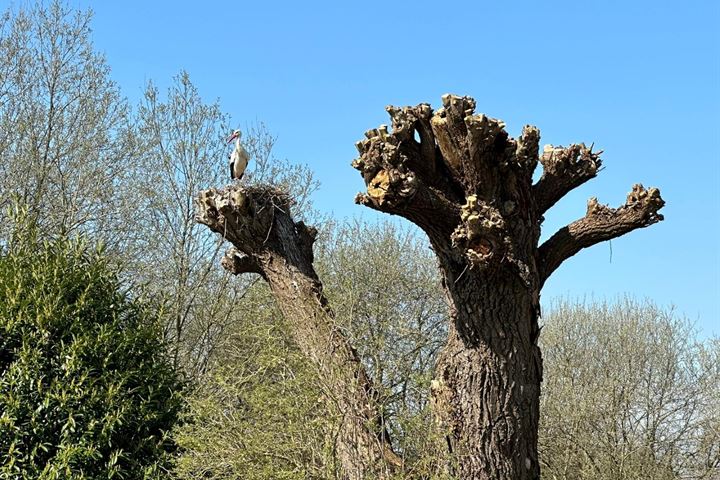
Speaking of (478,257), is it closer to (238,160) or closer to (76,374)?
(76,374)

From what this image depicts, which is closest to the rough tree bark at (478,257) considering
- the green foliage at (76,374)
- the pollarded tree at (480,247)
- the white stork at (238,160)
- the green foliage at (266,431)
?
the pollarded tree at (480,247)

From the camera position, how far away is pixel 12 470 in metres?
5.25

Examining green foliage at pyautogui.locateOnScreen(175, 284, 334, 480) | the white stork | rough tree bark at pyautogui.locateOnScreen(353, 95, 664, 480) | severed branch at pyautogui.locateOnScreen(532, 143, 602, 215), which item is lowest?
green foliage at pyautogui.locateOnScreen(175, 284, 334, 480)

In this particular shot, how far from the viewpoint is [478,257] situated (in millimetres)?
4668

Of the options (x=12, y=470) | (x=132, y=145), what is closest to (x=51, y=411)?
(x=12, y=470)

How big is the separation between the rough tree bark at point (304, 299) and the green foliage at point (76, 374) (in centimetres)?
100

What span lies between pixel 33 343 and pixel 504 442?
323cm

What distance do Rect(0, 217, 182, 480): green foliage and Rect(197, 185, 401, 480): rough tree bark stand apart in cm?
100

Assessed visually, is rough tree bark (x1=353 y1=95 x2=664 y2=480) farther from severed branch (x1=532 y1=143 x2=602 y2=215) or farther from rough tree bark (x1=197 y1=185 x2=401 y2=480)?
rough tree bark (x1=197 y1=185 x2=401 y2=480)

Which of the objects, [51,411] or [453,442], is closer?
[453,442]

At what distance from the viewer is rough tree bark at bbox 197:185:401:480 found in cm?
513

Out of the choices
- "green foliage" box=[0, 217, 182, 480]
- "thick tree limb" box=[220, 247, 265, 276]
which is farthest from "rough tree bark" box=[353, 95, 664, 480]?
"green foliage" box=[0, 217, 182, 480]

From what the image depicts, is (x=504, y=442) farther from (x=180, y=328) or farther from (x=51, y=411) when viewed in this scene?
(x=180, y=328)

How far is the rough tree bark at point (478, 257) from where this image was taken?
4.70 meters
